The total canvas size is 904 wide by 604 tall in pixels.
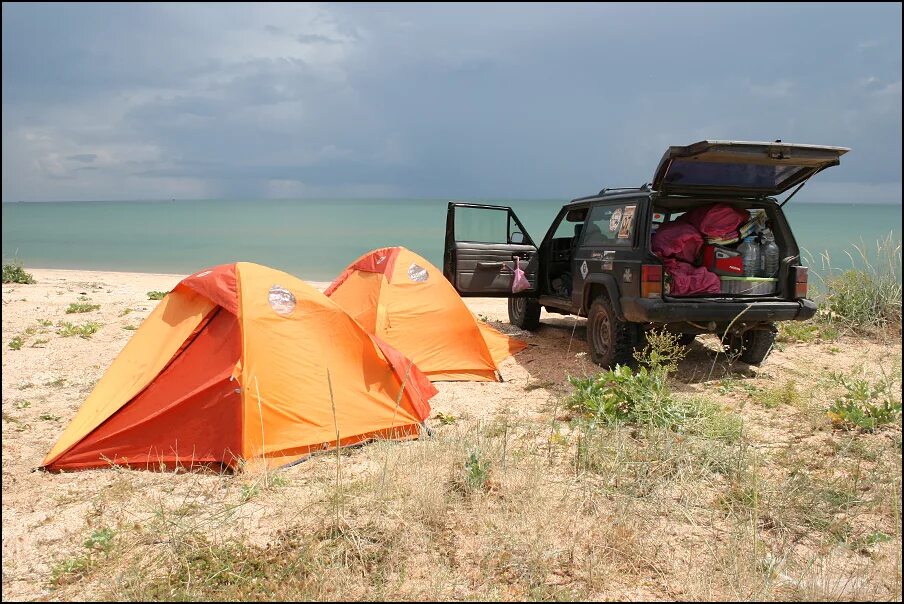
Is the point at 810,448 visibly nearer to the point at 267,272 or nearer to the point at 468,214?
the point at 267,272

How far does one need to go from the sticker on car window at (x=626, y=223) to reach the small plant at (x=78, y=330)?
690 centimetres

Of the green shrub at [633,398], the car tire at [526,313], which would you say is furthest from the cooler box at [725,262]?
the car tire at [526,313]

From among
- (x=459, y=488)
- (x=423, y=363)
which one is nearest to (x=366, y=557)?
(x=459, y=488)

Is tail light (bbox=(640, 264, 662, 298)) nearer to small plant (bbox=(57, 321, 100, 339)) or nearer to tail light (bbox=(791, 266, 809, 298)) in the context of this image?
tail light (bbox=(791, 266, 809, 298))

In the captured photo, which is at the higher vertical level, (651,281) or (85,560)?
(651,281)

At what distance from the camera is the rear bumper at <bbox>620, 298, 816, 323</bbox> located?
6383 millimetres

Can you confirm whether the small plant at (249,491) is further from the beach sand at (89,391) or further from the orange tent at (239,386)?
the orange tent at (239,386)

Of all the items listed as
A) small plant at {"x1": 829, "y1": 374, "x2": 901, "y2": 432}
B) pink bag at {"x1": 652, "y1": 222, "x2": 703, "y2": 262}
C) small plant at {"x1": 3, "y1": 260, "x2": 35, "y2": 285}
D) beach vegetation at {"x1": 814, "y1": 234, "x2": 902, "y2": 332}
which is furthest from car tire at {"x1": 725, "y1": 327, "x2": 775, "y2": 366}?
small plant at {"x1": 3, "y1": 260, "x2": 35, "y2": 285}

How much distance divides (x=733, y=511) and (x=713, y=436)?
3.39 feet

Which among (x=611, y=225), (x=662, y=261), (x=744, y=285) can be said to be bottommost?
(x=744, y=285)

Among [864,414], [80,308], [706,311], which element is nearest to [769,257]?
[706,311]

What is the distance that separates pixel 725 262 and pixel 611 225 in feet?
4.31

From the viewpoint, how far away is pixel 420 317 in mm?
7258

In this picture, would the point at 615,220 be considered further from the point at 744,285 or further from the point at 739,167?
the point at 744,285
